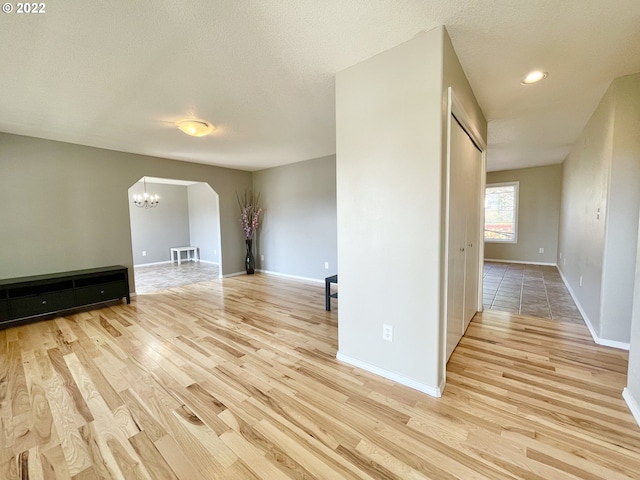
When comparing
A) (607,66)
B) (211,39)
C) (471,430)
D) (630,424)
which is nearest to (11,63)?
(211,39)

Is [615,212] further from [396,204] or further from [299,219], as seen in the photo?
[299,219]

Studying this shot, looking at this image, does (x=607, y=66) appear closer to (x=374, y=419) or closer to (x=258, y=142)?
(x=374, y=419)

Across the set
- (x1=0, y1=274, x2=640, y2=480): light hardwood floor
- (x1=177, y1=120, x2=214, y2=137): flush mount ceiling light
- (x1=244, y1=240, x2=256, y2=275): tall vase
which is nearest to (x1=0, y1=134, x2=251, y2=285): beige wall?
(x1=0, y1=274, x2=640, y2=480): light hardwood floor

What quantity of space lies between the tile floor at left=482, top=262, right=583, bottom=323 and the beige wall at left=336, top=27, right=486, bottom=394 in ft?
7.59

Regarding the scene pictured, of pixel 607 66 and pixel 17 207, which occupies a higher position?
pixel 607 66


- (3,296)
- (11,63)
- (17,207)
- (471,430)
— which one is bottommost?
(471,430)

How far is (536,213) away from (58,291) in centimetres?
919

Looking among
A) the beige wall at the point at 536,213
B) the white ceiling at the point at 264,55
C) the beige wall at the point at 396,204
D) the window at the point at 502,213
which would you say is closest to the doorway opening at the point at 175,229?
the white ceiling at the point at 264,55

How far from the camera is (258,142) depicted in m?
4.02

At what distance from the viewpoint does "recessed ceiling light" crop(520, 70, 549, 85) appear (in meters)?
2.21

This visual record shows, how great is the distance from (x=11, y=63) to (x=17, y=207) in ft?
8.05

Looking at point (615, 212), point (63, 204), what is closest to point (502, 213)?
point (615, 212)

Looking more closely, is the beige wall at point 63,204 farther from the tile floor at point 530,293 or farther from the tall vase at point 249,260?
the tile floor at point 530,293

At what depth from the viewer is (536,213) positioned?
21.3 feet
